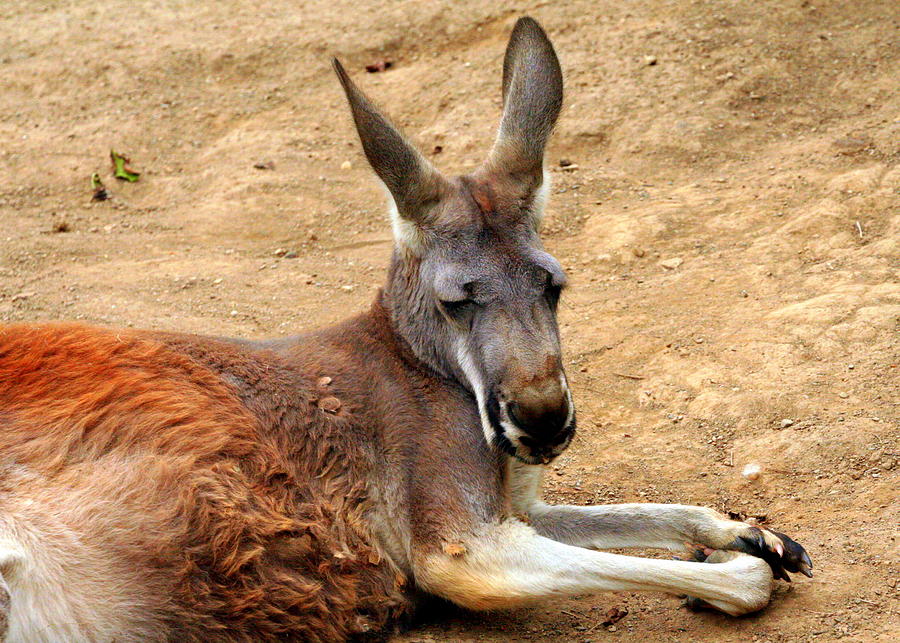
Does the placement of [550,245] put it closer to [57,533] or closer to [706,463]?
[706,463]

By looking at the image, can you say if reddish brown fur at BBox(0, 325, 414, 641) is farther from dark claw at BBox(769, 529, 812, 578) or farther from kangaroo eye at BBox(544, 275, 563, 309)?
dark claw at BBox(769, 529, 812, 578)

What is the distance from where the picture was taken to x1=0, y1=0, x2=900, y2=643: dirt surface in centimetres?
510

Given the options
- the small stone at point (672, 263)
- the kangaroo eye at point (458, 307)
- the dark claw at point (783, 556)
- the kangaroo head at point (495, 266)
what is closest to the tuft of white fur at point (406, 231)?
the kangaroo head at point (495, 266)

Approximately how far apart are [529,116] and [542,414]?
154cm

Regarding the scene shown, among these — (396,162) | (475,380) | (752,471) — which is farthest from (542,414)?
(752,471)

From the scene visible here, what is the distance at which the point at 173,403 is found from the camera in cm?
425

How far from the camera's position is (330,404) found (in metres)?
4.52

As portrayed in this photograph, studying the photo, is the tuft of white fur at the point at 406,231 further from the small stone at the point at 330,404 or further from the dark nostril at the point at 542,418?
the dark nostril at the point at 542,418

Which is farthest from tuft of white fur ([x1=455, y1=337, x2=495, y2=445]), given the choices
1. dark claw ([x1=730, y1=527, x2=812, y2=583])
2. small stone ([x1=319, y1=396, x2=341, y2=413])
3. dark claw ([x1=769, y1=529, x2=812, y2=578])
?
dark claw ([x1=769, y1=529, x2=812, y2=578])

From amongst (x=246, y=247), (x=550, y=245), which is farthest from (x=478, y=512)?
(x=246, y=247)

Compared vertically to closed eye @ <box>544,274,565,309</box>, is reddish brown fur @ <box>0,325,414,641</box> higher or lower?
lower

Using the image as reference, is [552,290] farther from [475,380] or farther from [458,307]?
[475,380]

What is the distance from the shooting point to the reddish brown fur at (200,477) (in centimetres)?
389

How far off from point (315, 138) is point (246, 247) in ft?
6.20
